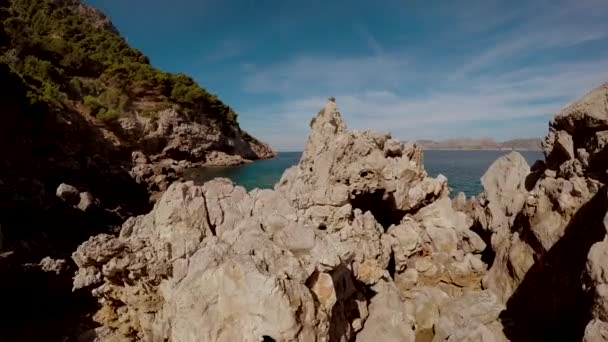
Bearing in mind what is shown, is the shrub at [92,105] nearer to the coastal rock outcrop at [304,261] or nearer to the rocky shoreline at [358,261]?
the rocky shoreline at [358,261]

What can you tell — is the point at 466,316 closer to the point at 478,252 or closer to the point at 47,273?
the point at 478,252

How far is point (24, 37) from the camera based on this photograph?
69000 millimetres

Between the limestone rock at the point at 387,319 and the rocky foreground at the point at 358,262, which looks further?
the limestone rock at the point at 387,319

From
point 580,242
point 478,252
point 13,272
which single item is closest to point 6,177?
point 13,272

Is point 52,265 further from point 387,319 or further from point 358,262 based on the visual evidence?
point 387,319

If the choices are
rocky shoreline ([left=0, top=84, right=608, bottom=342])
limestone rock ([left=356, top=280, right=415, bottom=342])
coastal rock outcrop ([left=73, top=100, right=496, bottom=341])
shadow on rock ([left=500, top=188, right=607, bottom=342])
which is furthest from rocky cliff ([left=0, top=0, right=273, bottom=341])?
shadow on rock ([left=500, top=188, right=607, bottom=342])

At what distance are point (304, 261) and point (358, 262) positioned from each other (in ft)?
19.1

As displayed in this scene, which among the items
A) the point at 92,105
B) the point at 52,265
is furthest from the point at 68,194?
the point at 92,105

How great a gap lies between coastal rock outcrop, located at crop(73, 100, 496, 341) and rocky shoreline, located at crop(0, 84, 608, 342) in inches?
2.0

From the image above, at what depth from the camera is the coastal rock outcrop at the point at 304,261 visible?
10.2 meters

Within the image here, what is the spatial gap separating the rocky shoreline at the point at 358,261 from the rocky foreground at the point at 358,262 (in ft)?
0.18

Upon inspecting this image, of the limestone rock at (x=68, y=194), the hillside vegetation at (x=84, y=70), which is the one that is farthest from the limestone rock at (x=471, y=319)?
the hillside vegetation at (x=84, y=70)

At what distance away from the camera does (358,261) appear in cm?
1706

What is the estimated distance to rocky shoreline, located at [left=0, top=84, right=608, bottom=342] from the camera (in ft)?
33.6
